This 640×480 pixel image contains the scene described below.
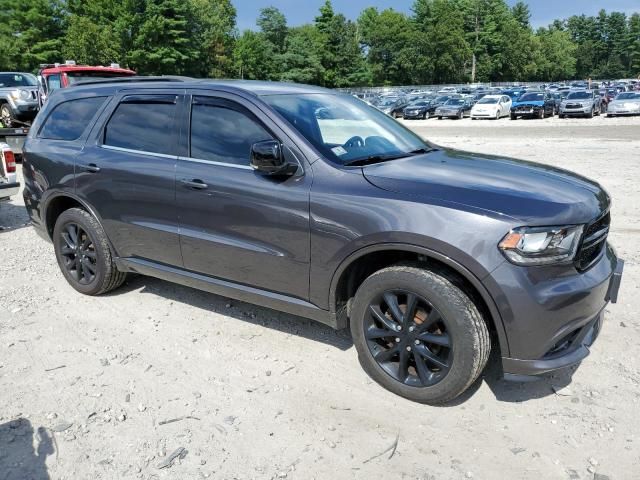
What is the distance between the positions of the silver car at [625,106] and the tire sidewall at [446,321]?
30.8m

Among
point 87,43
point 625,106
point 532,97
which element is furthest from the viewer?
point 87,43

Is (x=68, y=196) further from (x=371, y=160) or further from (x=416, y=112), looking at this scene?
(x=416, y=112)

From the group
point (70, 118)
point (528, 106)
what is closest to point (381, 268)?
point (70, 118)

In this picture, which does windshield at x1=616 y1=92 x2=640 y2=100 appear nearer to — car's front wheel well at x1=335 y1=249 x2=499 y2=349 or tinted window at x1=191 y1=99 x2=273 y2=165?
car's front wheel well at x1=335 y1=249 x2=499 y2=349

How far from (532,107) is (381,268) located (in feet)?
100

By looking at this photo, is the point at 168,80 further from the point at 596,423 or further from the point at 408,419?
the point at 596,423

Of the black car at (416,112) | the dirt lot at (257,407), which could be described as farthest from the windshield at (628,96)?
the dirt lot at (257,407)

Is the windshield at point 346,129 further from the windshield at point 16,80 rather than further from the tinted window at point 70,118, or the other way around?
the windshield at point 16,80

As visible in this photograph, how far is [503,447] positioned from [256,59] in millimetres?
86733

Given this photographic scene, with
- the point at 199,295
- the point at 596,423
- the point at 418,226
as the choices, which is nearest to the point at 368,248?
the point at 418,226

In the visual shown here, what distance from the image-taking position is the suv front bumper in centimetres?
275

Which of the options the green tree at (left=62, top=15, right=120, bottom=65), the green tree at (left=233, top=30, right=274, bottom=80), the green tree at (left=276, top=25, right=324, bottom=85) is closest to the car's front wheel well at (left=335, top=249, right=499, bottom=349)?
the green tree at (left=62, top=15, right=120, bottom=65)

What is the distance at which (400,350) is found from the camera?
3219 mm

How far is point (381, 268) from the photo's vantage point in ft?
11.1
